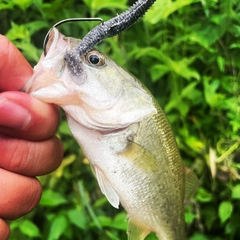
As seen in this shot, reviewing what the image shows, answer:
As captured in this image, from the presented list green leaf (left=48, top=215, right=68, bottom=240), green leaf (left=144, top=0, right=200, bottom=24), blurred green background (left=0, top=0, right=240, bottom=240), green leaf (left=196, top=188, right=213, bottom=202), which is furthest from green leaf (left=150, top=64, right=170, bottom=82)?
green leaf (left=48, top=215, right=68, bottom=240)

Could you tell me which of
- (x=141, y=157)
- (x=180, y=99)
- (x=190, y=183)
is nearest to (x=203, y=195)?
(x=180, y=99)

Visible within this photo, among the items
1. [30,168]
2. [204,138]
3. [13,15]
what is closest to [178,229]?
[30,168]

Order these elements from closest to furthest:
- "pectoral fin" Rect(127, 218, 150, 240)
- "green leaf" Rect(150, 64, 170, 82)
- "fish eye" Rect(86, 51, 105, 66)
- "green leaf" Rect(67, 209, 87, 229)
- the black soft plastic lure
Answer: the black soft plastic lure → "fish eye" Rect(86, 51, 105, 66) → "pectoral fin" Rect(127, 218, 150, 240) → "green leaf" Rect(67, 209, 87, 229) → "green leaf" Rect(150, 64, 170, 82)

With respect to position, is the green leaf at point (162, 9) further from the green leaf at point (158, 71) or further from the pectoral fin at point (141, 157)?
the pectoral fin at point (141, 157)

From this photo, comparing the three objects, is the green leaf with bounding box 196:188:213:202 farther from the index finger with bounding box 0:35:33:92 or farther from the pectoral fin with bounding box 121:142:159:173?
the index finger with bounding box 0:35:33:92

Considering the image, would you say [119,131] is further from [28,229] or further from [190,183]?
[28,229]
